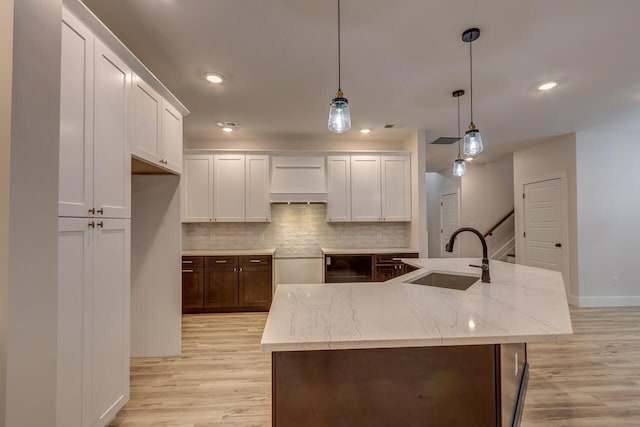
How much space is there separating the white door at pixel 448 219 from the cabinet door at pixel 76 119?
7.36 metres

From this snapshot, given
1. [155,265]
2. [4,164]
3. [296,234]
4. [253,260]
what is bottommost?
[253,260]

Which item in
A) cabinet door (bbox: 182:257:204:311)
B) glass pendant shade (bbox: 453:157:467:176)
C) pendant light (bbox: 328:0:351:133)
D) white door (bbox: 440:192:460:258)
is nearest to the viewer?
pendant light (bbox: 328:0:351:133)

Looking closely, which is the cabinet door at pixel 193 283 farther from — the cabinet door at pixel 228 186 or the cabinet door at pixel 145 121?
the cabinet door at pixel 145 121

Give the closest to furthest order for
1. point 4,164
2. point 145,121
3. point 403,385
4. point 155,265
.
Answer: point 4,164 < point 403,385 < point 145,121 < point 155,265

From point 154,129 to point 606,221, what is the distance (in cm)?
616

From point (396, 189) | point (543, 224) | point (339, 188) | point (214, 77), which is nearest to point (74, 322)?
point (214, 77)

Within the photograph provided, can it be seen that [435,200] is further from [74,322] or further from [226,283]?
[74,322]

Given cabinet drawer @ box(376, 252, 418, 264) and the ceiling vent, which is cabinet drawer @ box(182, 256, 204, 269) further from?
the ceiling vent

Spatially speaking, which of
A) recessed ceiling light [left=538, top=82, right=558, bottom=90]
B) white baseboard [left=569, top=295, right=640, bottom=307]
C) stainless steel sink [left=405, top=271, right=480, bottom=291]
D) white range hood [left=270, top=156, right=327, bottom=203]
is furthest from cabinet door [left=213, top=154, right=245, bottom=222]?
white baseboard [left=569, top=295, right=640, bottom=307]

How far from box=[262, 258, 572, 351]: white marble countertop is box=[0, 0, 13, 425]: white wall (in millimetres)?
829

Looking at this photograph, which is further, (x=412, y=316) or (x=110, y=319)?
(x=110, y=319)

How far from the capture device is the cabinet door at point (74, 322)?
1.38 metres

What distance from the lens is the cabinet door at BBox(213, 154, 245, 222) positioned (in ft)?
14.3

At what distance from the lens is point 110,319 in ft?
5.70
